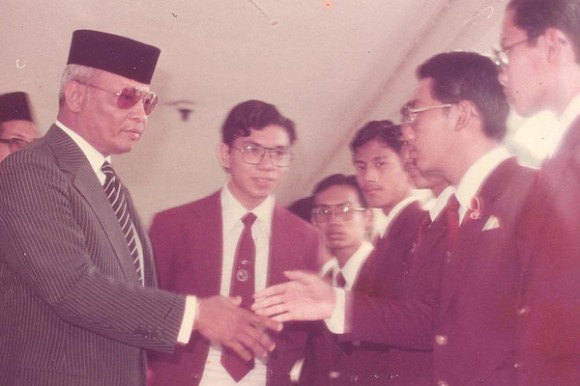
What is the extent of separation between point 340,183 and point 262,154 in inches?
12.9

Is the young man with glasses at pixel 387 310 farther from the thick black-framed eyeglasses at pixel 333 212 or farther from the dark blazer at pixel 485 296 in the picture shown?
the thick black-framed eyeglasses at pixel 333 212

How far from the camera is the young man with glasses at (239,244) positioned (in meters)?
1.80

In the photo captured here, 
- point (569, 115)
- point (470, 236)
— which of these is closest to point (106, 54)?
point (470, 236)

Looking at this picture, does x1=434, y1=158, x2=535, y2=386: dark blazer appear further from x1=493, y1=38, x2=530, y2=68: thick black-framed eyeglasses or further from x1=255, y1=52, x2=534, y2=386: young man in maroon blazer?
x1=493, y1=38, x2=530, y2=68: thick black-framed eyeglasses

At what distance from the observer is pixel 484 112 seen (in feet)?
5.27

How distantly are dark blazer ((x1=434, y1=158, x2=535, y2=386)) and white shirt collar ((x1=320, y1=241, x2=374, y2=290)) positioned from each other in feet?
1.93

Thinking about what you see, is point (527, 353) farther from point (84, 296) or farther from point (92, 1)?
point (92, 1)

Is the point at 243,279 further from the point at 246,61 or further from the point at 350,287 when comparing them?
the point at 246,61

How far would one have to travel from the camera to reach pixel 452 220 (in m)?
1.50

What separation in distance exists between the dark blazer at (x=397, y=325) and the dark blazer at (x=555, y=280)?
34 centimetres

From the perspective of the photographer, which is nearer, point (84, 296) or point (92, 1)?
point (84, 296)

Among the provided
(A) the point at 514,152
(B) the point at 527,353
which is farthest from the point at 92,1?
(B) the point at 527,353

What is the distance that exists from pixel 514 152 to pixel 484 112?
12 centimetres

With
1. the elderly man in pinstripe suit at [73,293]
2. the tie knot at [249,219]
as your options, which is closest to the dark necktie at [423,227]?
the elderly man in pinstripe suit at [73,293]
